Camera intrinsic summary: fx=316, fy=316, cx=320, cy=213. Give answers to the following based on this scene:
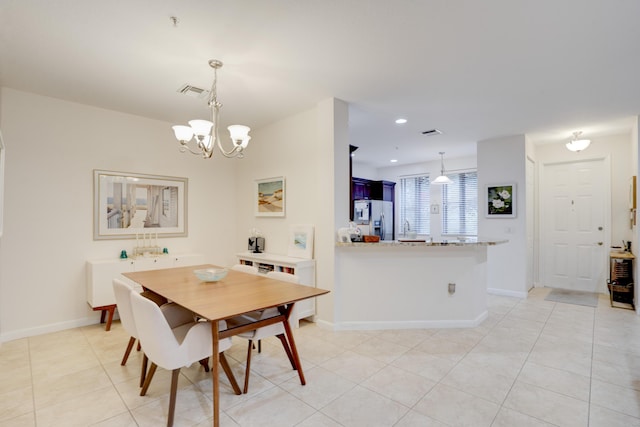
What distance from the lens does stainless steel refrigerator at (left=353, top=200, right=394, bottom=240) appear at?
686cm

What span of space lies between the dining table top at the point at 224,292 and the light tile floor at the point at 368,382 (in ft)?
2.34

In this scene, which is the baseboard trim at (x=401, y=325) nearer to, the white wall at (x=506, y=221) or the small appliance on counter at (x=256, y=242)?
the small appliance on counter at (x=256, y=242)

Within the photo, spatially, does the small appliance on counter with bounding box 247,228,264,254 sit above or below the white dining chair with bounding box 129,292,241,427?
above

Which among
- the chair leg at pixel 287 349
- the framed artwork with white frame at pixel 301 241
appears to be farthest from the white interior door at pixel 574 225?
the chair leg at pixel 287 349

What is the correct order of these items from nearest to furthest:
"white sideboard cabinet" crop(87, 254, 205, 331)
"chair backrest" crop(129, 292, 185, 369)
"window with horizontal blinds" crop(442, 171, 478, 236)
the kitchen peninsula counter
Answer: "chair backrest" crop(129, 292, 185, 369)
"white sideboard cabinet" crop(87, 254, 205, 331)
the kitchen peninsula counter
"window with horizontal blinds" crop(442, 171, 478, 236)

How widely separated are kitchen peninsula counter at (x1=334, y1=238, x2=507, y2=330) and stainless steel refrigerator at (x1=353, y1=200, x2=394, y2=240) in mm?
3118

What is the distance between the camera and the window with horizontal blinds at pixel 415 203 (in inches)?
283

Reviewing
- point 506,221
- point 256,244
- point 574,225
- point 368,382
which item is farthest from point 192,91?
point 574,225

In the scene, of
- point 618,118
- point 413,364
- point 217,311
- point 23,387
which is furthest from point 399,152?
point 23,387

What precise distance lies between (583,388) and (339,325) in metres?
2.08

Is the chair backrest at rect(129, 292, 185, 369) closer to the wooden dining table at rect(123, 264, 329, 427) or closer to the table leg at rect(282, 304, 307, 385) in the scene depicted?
the wooden dining table at rect(123, 264, 329, 427)

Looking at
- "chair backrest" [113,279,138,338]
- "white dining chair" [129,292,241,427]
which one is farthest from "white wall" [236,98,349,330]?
"chair backrest" [113,279,138,338]

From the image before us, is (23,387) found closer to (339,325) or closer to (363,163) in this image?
(339,325)

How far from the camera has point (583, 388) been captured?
7.52 feet
